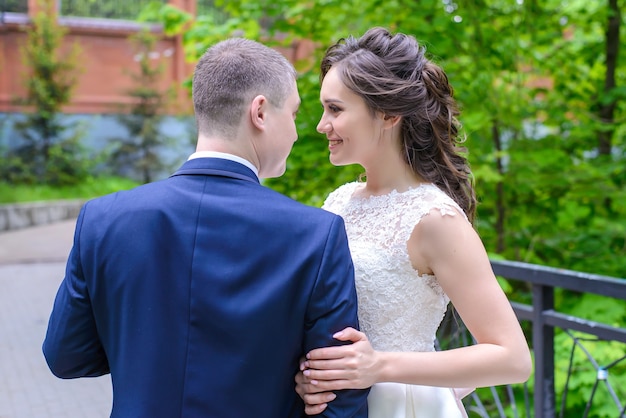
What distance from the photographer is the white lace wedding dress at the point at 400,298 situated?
1.77 m

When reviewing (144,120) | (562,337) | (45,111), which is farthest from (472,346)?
(144,120)

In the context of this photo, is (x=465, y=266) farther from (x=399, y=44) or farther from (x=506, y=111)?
(x=506, y=111)

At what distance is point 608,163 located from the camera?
5020mm

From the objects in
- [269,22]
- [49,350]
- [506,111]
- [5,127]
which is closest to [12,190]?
[5,127]

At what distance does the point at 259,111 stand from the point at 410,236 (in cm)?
53

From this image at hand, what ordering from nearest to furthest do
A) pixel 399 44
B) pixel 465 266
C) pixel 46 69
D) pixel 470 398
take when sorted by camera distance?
1. pixel 465 266
2. pixel 399 44
3. pixel 470 398
4. pixel 46 69

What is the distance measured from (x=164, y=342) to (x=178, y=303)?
0.09 metres

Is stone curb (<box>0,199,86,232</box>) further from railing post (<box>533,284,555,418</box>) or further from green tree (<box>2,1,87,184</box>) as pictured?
railing post (<box>533,284,555,418</box>)

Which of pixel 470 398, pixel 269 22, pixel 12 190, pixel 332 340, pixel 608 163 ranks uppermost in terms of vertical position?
pixel 269 22

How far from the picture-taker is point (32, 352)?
20.3ft

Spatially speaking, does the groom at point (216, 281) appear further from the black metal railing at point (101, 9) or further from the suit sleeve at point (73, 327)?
the black metal railing at point (101, 9)

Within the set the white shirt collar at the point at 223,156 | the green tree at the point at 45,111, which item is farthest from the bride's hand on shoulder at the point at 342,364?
the green tree at the point at 45,111

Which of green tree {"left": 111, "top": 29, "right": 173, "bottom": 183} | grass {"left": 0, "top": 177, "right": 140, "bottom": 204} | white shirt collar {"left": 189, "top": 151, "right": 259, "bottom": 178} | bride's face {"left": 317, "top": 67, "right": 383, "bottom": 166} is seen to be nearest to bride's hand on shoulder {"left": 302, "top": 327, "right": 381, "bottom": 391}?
white shirt collar {"left": 189, "top": 151, "right": 259, "bottom": 178}

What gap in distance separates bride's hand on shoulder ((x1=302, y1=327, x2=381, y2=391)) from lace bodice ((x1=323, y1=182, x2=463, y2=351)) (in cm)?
31
